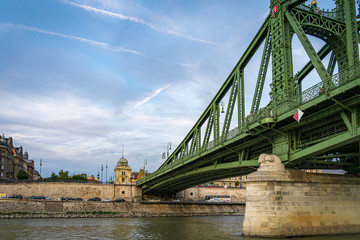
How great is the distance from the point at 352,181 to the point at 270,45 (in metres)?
13.1

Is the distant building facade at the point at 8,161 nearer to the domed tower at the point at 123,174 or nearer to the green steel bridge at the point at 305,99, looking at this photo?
the domed tower at the point at 123,174

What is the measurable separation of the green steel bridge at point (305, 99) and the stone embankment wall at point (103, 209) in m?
35.6

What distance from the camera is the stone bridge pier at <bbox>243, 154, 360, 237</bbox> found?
26203 millimetres

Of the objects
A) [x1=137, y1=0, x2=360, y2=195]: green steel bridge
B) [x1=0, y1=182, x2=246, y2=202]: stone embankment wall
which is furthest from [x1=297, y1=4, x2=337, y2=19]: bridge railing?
[x1=0, y1=182, x2=246, y2=202]: stone embankment wall

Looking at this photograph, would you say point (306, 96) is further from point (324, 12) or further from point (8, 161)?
point (8, 161)

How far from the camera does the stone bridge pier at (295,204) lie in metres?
26.2

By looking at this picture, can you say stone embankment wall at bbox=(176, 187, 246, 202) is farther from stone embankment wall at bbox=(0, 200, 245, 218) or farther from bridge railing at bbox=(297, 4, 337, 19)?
bridge railing at bbox=(297, 4, 337, 19)

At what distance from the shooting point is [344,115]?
22.9m

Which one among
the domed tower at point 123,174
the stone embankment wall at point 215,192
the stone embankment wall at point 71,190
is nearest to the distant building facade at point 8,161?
the stone embankment wall at point 71,190

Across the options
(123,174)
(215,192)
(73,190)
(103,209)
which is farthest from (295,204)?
(123,174)

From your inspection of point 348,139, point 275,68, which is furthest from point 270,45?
point 348,139

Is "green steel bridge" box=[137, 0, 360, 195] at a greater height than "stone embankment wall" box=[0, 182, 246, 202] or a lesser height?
greater

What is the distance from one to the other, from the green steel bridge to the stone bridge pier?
150 cm

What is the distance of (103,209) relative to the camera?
235ft
